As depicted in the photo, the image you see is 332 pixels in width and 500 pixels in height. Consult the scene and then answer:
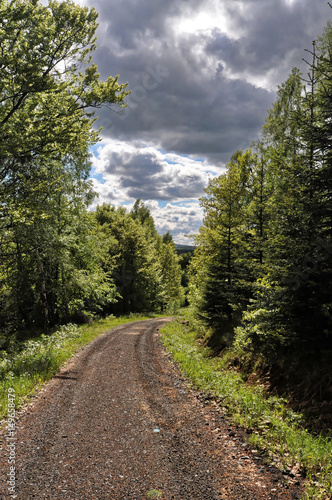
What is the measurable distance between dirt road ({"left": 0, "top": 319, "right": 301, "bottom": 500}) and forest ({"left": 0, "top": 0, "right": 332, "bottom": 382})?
140 inches

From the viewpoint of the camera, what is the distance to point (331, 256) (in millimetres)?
6934

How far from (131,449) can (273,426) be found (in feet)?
10.1

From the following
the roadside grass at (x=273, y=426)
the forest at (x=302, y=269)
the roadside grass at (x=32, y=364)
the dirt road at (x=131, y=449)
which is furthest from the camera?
the roadside grass at (x=32, y=364)

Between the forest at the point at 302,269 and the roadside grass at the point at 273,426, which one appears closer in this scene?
the roadside grass at the point at 273,426

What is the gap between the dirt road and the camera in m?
4.34

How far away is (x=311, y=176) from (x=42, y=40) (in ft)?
30.6

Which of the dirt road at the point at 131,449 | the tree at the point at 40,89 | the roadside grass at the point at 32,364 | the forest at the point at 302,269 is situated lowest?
the roadside grass at the point at 32,364

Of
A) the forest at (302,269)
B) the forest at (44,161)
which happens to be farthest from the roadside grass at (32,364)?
the forest at (302,269)

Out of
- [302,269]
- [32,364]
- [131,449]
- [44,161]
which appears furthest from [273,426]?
[44,161]

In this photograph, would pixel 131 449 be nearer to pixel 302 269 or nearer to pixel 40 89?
pixel 302 269

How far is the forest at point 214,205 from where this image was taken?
7.66 meters

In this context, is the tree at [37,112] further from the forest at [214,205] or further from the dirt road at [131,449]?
the dirt road at [131,449]

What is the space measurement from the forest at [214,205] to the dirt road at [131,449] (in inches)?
140

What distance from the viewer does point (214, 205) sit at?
15227 mm
